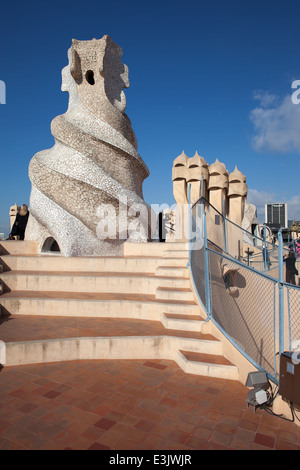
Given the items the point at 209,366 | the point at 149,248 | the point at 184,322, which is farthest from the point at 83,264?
the point at 209,366

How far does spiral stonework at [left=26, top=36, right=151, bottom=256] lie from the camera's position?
788cm

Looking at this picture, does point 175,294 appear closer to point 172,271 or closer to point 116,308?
point 172,271

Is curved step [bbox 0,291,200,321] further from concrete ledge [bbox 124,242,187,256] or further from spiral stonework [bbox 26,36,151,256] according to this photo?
spiral stonework [bbox 26,36,151,256]

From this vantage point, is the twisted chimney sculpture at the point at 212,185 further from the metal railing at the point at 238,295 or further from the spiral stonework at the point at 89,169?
the spiral stonework at the point at 89,169

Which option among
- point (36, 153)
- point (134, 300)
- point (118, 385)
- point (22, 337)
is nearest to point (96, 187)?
point (36, 153)

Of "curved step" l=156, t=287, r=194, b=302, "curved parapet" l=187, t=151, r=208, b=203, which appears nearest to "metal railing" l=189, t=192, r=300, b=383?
"curved step" l=156, t=287, r=194, b=302

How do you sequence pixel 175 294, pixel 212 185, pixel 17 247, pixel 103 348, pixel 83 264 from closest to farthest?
pixel 103 348, pixel 175 294, pixel 83 264, pixel 17 247, pixel 212 185

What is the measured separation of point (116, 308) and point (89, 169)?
4.12 m

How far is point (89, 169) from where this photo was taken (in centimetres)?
792

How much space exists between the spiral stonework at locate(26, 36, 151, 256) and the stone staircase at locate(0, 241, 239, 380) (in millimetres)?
910

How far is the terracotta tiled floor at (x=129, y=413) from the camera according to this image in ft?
8.20

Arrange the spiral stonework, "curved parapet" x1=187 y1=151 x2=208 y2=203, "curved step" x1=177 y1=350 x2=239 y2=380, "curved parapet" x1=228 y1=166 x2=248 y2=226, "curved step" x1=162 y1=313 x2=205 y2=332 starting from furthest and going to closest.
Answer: "curved parapet" x1=228 y1=166 x2=248 y2=226, "curved parapet" x1=187 y1=151 x2=208 y2=203, the spiral stonework, "curved step" x1=162 y1=313 x2=205 y2=332, "curved step" x1=177 y1=350 x2=239 y2=380

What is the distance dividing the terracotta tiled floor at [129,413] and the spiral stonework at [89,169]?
4.37m
